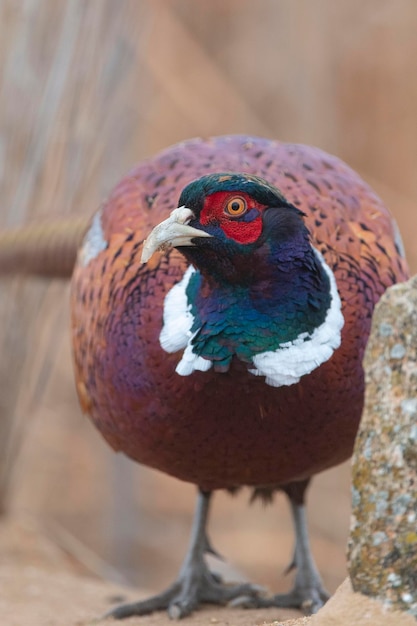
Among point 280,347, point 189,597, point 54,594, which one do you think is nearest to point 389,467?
point 280,347

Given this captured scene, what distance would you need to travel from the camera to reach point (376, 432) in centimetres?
201

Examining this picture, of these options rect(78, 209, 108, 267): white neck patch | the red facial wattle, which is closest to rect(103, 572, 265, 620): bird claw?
rect(78, 209, 108, 267): white neck patch

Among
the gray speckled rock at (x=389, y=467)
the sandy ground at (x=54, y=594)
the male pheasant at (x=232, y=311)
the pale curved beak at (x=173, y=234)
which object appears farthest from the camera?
the sandy ground at (x=54, y=594)

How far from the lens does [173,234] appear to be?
2.60 metres

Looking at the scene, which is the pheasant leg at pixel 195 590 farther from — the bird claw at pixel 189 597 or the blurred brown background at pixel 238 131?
the blurred brown background at pixel 238 131

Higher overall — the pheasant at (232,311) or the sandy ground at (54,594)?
the pheasant at (232,311)

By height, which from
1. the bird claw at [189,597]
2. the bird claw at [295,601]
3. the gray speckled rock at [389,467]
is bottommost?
the bird claw at [189,597]

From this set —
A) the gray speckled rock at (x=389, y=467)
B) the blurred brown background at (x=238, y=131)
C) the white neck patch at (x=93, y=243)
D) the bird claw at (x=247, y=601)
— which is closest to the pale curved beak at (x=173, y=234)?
the gray speckled rock at (x=389, y=467)

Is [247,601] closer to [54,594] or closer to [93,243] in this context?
[54,594]

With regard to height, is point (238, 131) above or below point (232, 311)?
above

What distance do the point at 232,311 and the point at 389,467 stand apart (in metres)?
0.87

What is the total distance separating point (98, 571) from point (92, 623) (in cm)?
181

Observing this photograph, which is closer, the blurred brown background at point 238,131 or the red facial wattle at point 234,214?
the red facial wattle at point 234,214

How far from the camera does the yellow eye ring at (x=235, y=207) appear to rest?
2.66 metres
